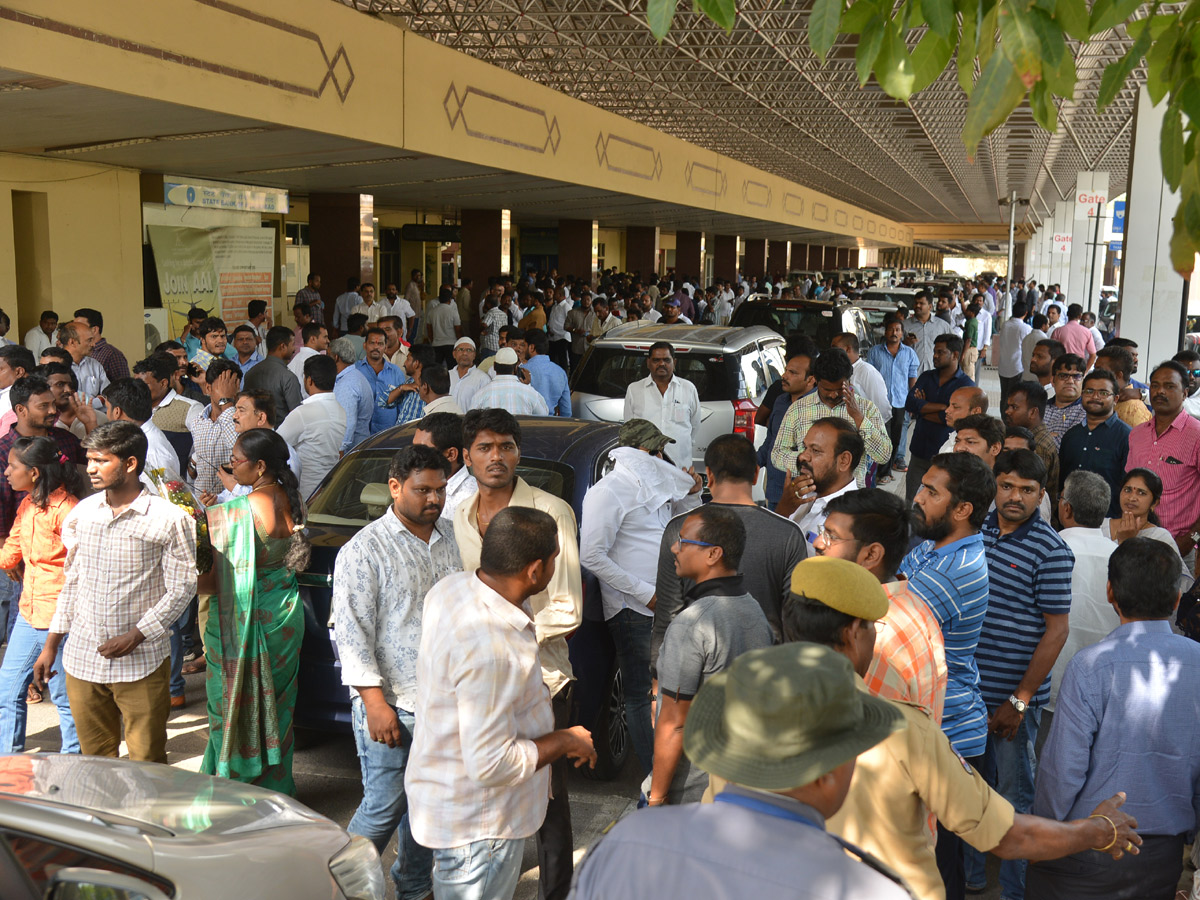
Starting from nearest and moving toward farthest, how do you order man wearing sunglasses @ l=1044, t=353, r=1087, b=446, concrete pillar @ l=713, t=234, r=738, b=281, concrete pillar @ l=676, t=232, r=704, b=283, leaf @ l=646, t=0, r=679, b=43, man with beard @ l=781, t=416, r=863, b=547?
leaf @ l=646, t=0, r=679, b=43
man with beard @ l=781, t=416, r=863, b=547
man wearing sunglasses @ l=1044, t=353, r=1087, b=446
concrete pillar @ l=676, t=232, r=704, b=283
concrete pillar @ l=713, t=234, r=738, b=281

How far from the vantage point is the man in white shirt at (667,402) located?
8.71 m

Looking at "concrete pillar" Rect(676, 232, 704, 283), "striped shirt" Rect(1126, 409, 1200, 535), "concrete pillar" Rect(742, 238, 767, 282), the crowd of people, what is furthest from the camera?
"concrete pillar" Rect(742, 238, 767, 282)

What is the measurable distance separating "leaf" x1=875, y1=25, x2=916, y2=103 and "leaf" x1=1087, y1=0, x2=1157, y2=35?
1.48ft

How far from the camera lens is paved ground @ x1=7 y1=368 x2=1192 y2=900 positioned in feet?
16.0

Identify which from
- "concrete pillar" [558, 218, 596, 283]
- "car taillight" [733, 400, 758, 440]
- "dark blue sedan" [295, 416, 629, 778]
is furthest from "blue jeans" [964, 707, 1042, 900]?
"concrete pillar" [558, 218, 596, 283]

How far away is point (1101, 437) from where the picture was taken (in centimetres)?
706

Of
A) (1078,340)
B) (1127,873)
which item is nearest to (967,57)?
(1127,873)

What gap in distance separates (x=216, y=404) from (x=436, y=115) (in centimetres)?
758

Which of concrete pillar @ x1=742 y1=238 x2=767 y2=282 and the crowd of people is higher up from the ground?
concrete pillar @ x1=742 y1=238 x2=767 y2=282

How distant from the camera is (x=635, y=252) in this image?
37156 millimetres

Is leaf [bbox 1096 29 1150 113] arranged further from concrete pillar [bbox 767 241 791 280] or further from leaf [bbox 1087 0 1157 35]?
concrete pillar [bbox 767 241 791 280]

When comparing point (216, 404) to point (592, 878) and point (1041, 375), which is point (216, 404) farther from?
point (1041, 375)

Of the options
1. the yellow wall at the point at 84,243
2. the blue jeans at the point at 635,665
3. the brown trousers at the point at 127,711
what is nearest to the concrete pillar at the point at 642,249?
the yellow wall at the point at 84,243

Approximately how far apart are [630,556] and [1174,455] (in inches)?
142
